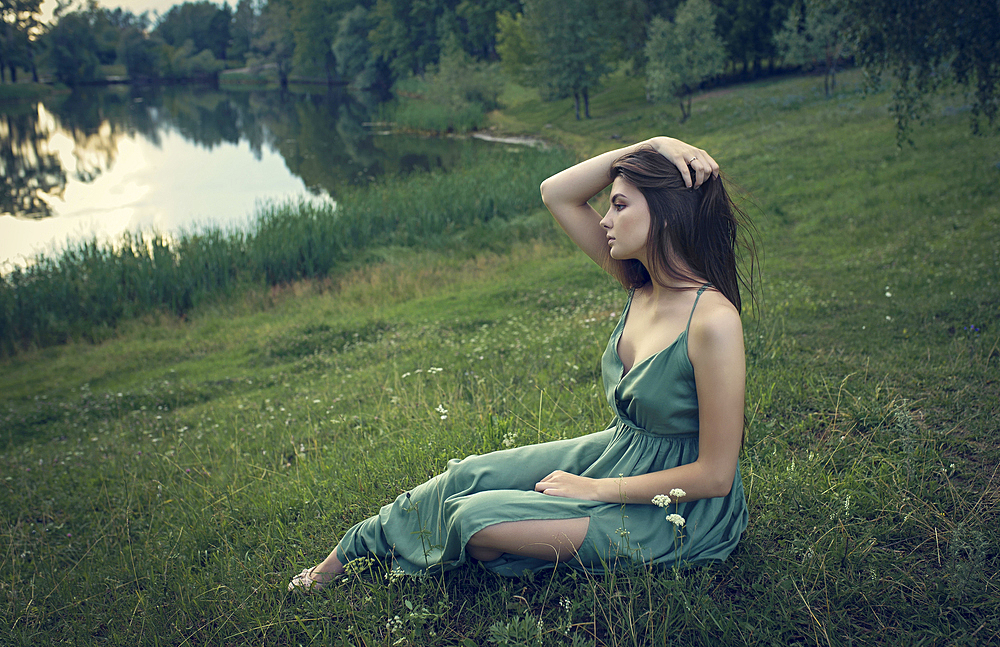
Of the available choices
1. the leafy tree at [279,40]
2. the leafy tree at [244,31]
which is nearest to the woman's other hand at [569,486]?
the leafy tree at [279,40]

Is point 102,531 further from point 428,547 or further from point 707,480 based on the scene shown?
point 707,480

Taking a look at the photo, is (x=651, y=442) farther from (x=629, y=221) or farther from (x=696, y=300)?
(x=629, y=221)

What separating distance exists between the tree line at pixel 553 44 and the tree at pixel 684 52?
0.06m

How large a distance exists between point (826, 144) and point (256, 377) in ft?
48.3

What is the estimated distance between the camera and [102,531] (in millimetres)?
3998

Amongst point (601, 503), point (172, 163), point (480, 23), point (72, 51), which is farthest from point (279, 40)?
point (601, 503)

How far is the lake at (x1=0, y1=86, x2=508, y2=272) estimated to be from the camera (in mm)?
20141

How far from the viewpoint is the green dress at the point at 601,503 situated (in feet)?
7.65

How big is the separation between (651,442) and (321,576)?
145cm

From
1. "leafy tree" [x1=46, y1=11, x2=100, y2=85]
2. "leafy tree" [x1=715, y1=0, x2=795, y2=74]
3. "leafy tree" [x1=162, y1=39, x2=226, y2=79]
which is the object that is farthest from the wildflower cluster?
"leafy tree" [x1=162, y1=39, x2=226, y2=79]

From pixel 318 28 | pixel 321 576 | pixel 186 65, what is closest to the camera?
pixel 321 576

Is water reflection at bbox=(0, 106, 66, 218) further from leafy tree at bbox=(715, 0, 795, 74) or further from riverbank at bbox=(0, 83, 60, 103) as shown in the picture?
leafy tree at bbox=(715, 0, 795, 74)

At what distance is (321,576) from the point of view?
2.70 m

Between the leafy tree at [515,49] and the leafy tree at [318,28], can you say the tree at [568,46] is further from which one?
the leafy tree at [318,28]
